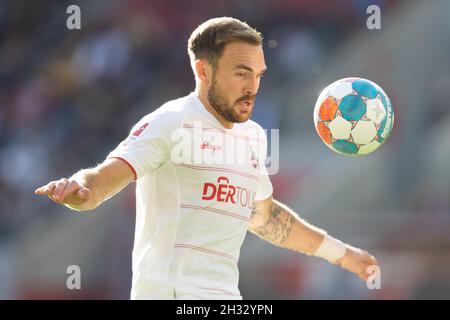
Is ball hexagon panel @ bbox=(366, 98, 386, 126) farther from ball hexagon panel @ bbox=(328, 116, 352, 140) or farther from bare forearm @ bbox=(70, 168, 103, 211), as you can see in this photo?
bare forearm @ bbox=(70, 168, 103, 211)

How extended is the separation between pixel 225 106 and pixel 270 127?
7.45 meters

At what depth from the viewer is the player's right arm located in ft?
13.5

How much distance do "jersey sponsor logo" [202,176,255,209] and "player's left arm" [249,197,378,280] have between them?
59 centimetres

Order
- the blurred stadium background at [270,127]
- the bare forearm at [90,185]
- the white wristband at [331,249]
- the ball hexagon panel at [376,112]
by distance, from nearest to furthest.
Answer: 1. the bare forearm at [90,185]
2. the ball hexagon panel at [376,112]
3. the white wristband at [331,249]
4. the blurred stadium background at [270,127]

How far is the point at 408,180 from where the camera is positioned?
11.9 metres

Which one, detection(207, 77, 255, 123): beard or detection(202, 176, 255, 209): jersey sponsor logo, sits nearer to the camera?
detection(202, 176, 255, 209): jersey sponsor logo

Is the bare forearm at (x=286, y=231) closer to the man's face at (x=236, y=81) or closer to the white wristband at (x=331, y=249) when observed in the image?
the white wristband at (x=331, y=249)

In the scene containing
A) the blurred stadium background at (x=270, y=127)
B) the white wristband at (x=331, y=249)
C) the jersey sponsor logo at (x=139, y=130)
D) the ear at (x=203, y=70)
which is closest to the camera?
the jersey sponsor logo at (x=139, y=130)

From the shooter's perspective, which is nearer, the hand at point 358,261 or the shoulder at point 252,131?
the shoulder at point 252,131

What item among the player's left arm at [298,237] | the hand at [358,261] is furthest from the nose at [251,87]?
the hand at [358,261]

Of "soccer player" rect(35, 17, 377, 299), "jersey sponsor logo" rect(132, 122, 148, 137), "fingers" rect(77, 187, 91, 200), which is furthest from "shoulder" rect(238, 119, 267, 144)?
"fingers" rect(77, 187, 91, 200)

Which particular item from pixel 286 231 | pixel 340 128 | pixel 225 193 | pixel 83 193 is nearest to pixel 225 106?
pixel 225 193

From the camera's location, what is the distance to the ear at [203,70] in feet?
17.0

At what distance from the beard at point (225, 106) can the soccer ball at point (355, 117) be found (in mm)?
905
